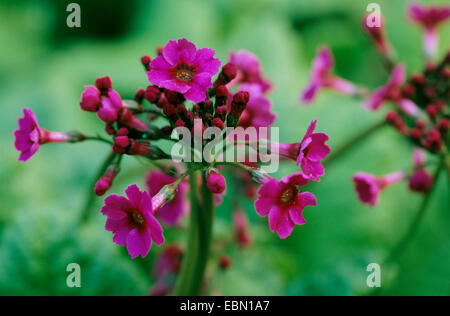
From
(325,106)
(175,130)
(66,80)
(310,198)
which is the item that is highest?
(66,80)

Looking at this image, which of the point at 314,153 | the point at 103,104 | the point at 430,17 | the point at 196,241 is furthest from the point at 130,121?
the point at 430,17

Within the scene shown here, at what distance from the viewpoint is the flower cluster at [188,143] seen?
51.9 inches

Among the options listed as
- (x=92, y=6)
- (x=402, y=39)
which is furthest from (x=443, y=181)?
(x=92, y=6)

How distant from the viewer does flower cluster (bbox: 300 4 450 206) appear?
1.92 meters

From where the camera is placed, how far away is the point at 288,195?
1380 millimetres

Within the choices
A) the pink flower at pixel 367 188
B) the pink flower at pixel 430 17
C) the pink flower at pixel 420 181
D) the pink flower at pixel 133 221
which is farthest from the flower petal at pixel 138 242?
the pink flower at pixel 430 17

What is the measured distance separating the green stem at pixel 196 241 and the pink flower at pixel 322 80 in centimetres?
88

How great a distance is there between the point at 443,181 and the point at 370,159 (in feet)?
1.36

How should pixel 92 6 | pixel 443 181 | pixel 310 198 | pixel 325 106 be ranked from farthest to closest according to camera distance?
pixel 92 6
pixel 325 106
pixel 443 181
pixel 310 198

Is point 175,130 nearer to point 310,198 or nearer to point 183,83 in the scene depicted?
point 183,83

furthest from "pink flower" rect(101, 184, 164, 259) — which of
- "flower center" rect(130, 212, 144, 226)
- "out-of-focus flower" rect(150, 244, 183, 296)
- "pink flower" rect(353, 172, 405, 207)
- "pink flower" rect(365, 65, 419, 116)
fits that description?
"pink flower" rect(365, 65, 419, 116)

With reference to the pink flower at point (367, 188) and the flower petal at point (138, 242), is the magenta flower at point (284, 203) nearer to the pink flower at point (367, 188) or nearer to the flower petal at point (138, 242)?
the flower petal at point (138, 242)

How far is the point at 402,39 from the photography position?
358cm

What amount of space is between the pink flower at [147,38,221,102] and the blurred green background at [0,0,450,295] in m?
0.92
